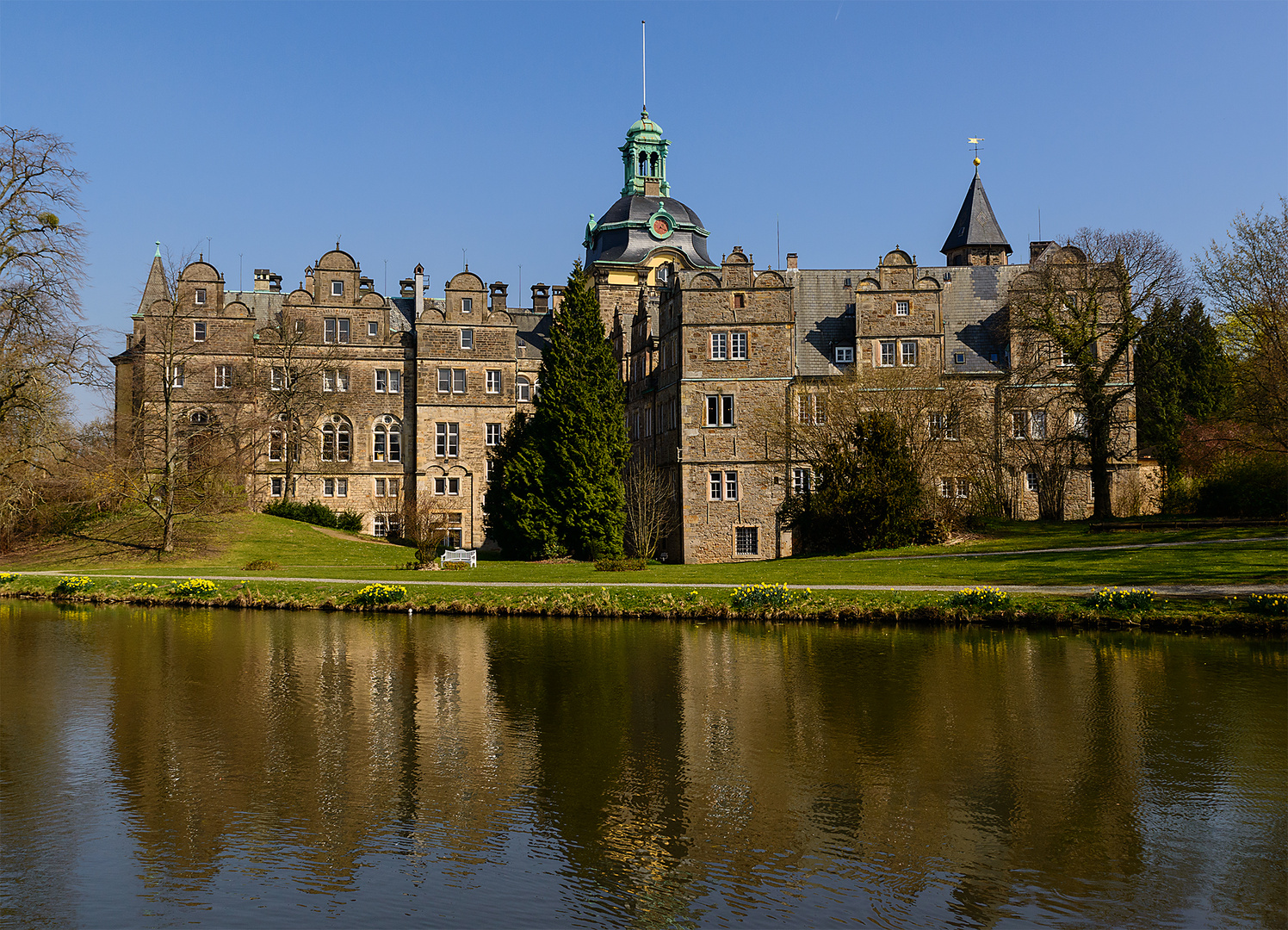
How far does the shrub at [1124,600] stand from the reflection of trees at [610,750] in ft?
33.3

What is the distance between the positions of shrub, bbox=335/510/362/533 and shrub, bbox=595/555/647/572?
73.1 ft

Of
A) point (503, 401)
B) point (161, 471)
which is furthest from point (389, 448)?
point (161, 471)

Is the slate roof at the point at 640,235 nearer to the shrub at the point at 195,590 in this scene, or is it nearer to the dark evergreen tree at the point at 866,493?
the dark evergreen tree at the point at 866,493

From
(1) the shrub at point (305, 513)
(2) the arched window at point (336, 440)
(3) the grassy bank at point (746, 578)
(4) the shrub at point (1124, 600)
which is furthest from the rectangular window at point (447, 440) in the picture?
(4) the shrub at point (1124, 600)

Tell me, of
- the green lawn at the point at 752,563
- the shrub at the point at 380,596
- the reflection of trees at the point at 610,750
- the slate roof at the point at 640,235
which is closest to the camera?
the reflection of trees at the point at 610,750

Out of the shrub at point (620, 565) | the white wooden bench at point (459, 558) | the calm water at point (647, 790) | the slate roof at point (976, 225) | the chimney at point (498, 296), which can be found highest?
the slate roof at point (976, 225)

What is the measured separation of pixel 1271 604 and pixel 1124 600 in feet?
9.93

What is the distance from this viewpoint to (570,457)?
149 ft

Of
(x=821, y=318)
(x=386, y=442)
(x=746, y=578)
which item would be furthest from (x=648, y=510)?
(x=386, y=442)

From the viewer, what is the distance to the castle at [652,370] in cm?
4894

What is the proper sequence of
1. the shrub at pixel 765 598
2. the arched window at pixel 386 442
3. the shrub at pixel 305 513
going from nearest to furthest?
1. the shrub at pixel 765 598
2. the shrub at pixel 305 513
3. the arched window at pixel 386 442

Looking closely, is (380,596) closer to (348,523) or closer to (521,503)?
(521,503)

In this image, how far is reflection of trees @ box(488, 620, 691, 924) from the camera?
10.5m

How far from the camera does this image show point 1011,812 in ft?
39.4
